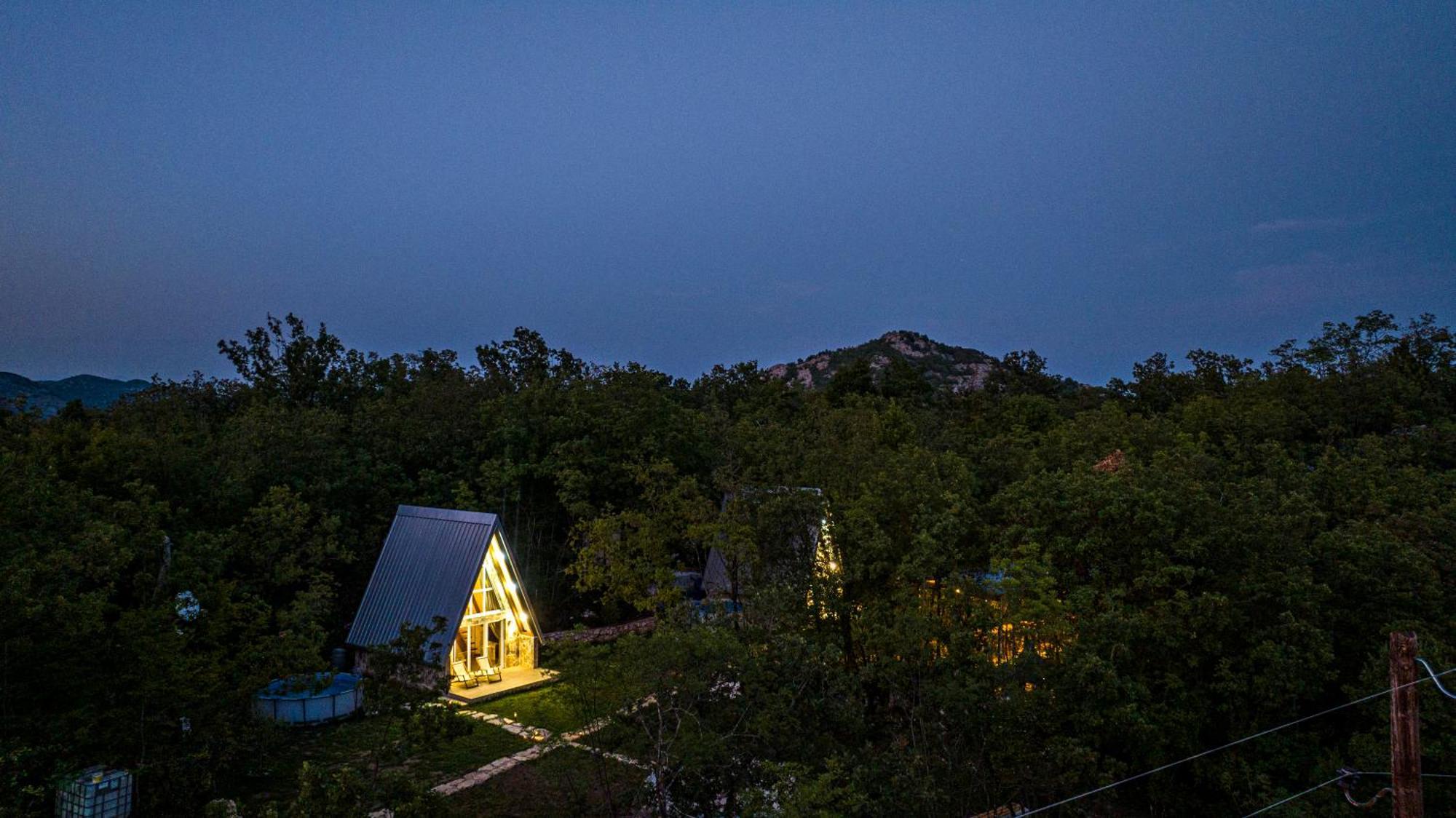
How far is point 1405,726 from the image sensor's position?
5.84 metres

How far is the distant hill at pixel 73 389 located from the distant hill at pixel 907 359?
40980mm

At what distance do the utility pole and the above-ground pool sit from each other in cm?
1275

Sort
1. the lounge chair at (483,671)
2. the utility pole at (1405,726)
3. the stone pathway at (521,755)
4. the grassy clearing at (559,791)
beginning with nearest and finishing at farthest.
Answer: the utility pole at (1405,726)
the grassy clearing at (559,791)
the stone pathway at (521,755)
the lounge chair at (483,671)

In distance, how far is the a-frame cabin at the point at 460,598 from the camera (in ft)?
45.7

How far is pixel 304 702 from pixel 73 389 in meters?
26.7

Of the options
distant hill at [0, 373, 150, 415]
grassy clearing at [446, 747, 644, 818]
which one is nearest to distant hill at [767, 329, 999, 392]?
distant hill at [0, 373, 150, 415]

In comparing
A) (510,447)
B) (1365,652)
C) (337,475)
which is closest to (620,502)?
(510,447)

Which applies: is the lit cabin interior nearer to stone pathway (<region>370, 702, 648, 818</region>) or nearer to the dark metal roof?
the dark metal roof

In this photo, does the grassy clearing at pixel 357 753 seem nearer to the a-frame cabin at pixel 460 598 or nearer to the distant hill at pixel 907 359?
the a-frame cabin at pixel 460 598

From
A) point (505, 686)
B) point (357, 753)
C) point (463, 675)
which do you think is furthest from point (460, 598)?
point (357, 753)

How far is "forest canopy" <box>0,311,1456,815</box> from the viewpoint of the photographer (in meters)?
8.13

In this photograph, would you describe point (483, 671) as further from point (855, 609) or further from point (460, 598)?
point (855, 609)

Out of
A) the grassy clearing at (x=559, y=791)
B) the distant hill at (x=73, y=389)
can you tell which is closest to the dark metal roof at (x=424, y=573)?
the grassy clearing at (x=559, y=791)

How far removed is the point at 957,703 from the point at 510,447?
1385 centimetres
